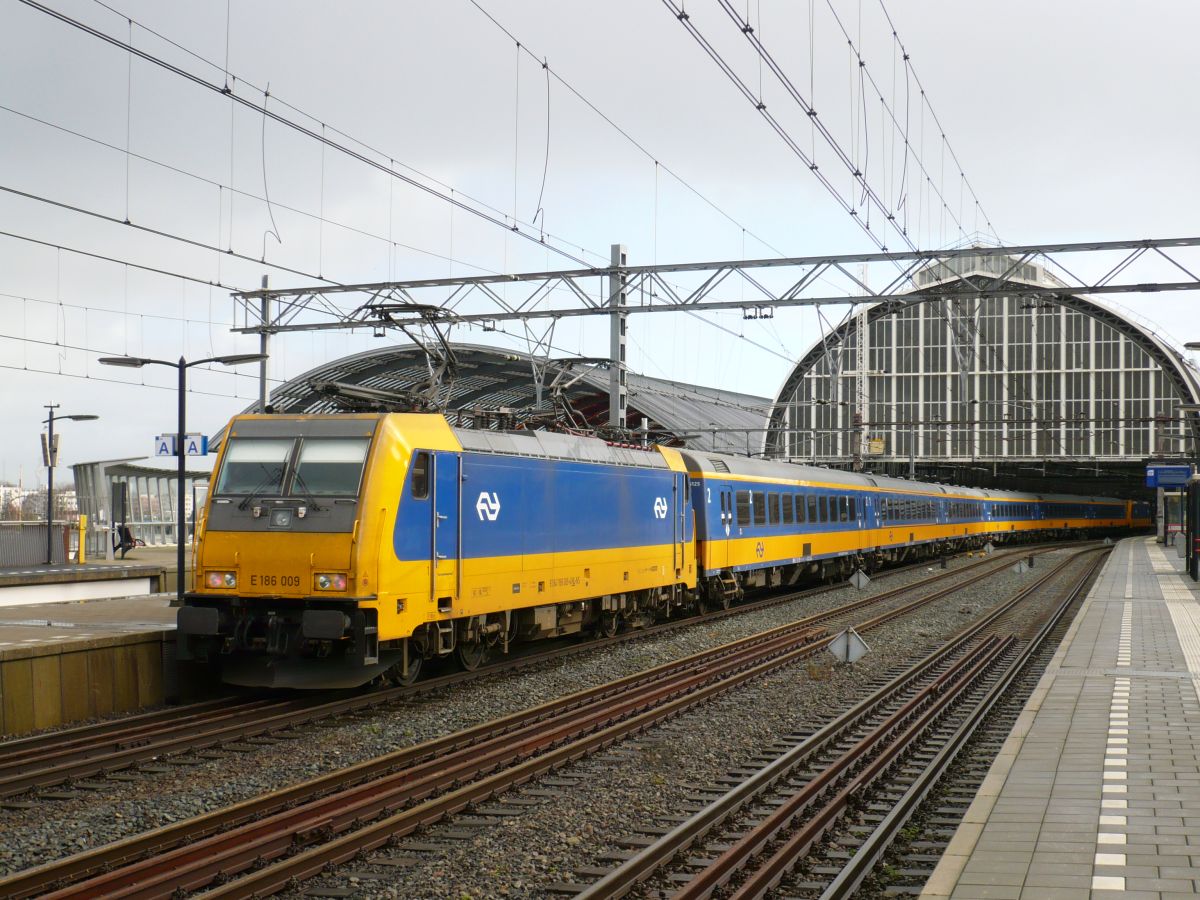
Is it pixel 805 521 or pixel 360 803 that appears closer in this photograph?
pixel 360 803

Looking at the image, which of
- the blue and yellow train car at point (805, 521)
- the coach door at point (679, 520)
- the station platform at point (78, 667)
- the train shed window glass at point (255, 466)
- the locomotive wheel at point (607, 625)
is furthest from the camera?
the blue and yellow train car at point (805, 521)

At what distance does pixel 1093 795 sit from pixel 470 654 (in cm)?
907

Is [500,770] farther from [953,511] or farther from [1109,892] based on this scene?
[953,511]

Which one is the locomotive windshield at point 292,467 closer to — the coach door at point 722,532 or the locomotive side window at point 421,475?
the locomotive side window at point 421,475

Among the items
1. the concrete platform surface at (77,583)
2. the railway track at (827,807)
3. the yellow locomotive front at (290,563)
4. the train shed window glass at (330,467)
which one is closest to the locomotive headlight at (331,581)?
Answer: the yellow locomotive front at (290,563)

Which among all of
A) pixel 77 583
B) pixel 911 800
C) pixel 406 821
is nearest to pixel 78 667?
pixel 406 821

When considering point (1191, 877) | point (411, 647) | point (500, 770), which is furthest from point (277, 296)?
point (1191, 877)

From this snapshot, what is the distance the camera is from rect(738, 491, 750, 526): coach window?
1065 inches

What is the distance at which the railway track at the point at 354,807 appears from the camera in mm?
7414

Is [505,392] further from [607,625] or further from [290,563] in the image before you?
[290,563]

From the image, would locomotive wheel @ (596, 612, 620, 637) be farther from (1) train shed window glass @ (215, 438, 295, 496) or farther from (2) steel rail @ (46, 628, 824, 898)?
(1) train shed window glass @ (215, 438, 295, 496)

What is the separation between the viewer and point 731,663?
17.3 meters

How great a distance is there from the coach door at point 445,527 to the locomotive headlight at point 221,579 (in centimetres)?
221

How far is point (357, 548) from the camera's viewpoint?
13273 millimetres
